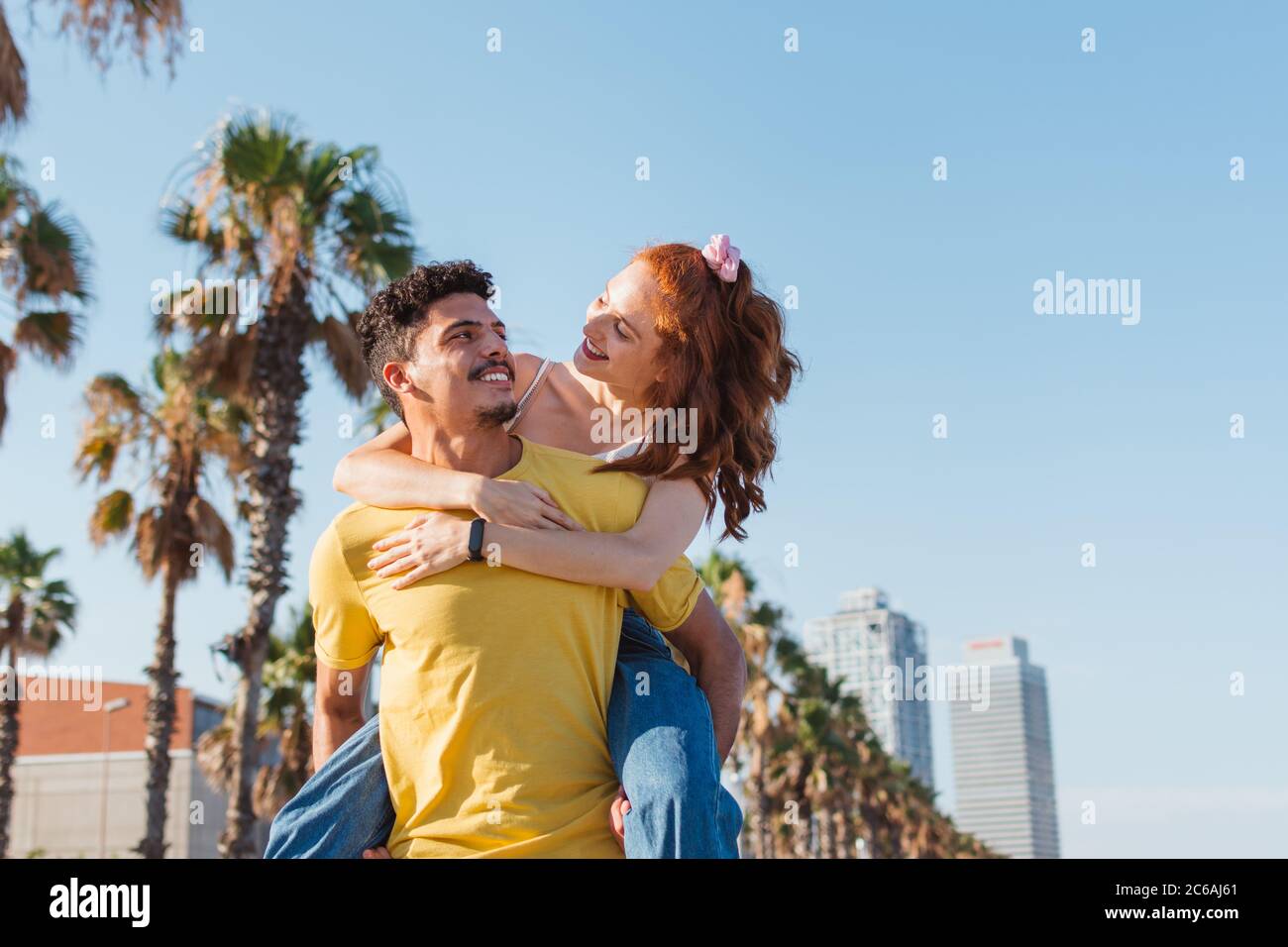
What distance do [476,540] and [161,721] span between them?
18.5 meters

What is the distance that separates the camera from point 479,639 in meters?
2.82

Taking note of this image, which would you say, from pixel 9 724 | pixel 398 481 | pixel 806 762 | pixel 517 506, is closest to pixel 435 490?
pixel 398 481

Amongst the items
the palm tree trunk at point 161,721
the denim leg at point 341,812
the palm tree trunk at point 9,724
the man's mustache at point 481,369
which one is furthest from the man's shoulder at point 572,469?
the palm tree trunk at point 9,724

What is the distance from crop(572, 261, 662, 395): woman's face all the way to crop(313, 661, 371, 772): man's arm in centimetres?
113

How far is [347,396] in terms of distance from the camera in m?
17.2

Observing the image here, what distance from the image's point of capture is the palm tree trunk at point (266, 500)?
→ 15500 millimetres

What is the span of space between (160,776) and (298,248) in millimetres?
8434

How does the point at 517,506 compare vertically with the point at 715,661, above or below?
above

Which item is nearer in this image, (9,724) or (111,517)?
(111,517)

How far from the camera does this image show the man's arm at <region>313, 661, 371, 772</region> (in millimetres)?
3189

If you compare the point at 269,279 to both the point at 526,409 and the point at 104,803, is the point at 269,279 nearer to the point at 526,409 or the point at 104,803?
the point at 526,409

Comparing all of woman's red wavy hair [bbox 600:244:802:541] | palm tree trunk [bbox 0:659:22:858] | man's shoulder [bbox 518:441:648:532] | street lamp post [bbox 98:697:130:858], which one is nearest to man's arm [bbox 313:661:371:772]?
man's shoulder [bbox 518:441:648:532]

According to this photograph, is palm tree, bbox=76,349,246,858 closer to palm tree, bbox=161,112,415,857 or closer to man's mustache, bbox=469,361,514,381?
palm tree, bbox=161,112,415,857
